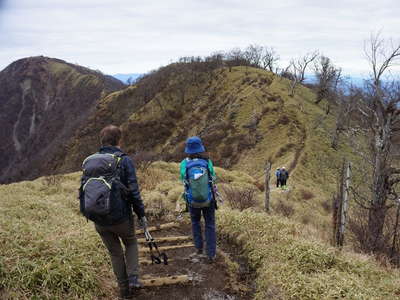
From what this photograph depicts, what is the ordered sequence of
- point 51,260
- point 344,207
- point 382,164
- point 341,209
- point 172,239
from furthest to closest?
point 382,164, point 341,209, point 344,207, point 172,239, point 51,260

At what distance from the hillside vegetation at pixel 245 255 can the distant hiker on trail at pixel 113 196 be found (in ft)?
2.10

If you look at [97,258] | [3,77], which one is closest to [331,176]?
[97,258]

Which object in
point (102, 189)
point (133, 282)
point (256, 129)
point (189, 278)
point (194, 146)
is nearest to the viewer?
point (102, 189)

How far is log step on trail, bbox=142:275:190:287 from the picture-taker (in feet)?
15.5

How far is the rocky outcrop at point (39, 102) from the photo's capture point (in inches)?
4966

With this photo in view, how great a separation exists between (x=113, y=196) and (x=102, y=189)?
154 mm

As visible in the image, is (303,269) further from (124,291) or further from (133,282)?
(124,291)

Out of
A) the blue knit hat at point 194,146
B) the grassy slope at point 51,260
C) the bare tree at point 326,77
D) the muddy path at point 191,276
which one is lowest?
the muddy path at point 191,276

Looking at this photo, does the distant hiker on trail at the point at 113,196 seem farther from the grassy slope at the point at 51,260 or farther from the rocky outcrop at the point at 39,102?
the rocky outcrop at the point at 39,102

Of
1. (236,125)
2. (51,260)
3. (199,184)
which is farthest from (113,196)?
(236,125)

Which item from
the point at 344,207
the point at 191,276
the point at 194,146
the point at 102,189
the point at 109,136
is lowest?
the point at 191,276

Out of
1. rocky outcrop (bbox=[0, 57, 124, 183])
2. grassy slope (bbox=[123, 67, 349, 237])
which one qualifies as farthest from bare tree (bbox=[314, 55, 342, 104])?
rocky outcrop (bbox=[0, 57, 124, 183])

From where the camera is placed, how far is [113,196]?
377 cm

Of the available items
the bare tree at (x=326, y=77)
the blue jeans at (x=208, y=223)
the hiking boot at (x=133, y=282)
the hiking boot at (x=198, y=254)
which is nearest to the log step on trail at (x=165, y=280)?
the hiking boot at (x=133, y=282)
